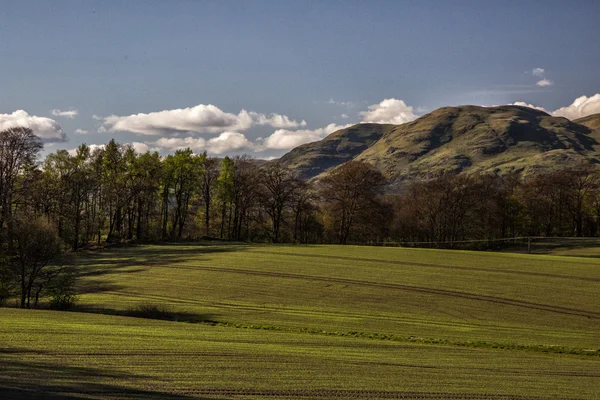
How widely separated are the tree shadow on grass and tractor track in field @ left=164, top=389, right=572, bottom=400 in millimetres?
985

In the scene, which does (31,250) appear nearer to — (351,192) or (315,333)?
(315,333)

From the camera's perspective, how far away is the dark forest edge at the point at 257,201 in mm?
69250

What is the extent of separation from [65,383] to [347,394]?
7883 mm

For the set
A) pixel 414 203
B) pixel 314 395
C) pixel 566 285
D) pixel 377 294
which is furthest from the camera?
pixel 414 203

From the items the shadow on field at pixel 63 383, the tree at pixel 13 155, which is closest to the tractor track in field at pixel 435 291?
the tree at pixel 13 155

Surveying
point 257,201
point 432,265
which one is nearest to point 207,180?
point 257,201

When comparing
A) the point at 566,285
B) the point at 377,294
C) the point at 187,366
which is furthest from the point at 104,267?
the point at 566,285

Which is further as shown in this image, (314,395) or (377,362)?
(377,362)

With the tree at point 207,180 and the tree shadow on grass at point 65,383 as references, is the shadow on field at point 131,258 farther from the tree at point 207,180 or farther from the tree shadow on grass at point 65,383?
the tree shadow on grass at point 65,383

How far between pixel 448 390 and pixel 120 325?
1696cm

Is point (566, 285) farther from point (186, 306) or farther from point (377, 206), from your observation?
point (377, 206)

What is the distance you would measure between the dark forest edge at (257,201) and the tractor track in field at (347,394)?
58.9 meters

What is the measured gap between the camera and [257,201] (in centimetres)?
9150

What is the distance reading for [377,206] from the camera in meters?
88.0
